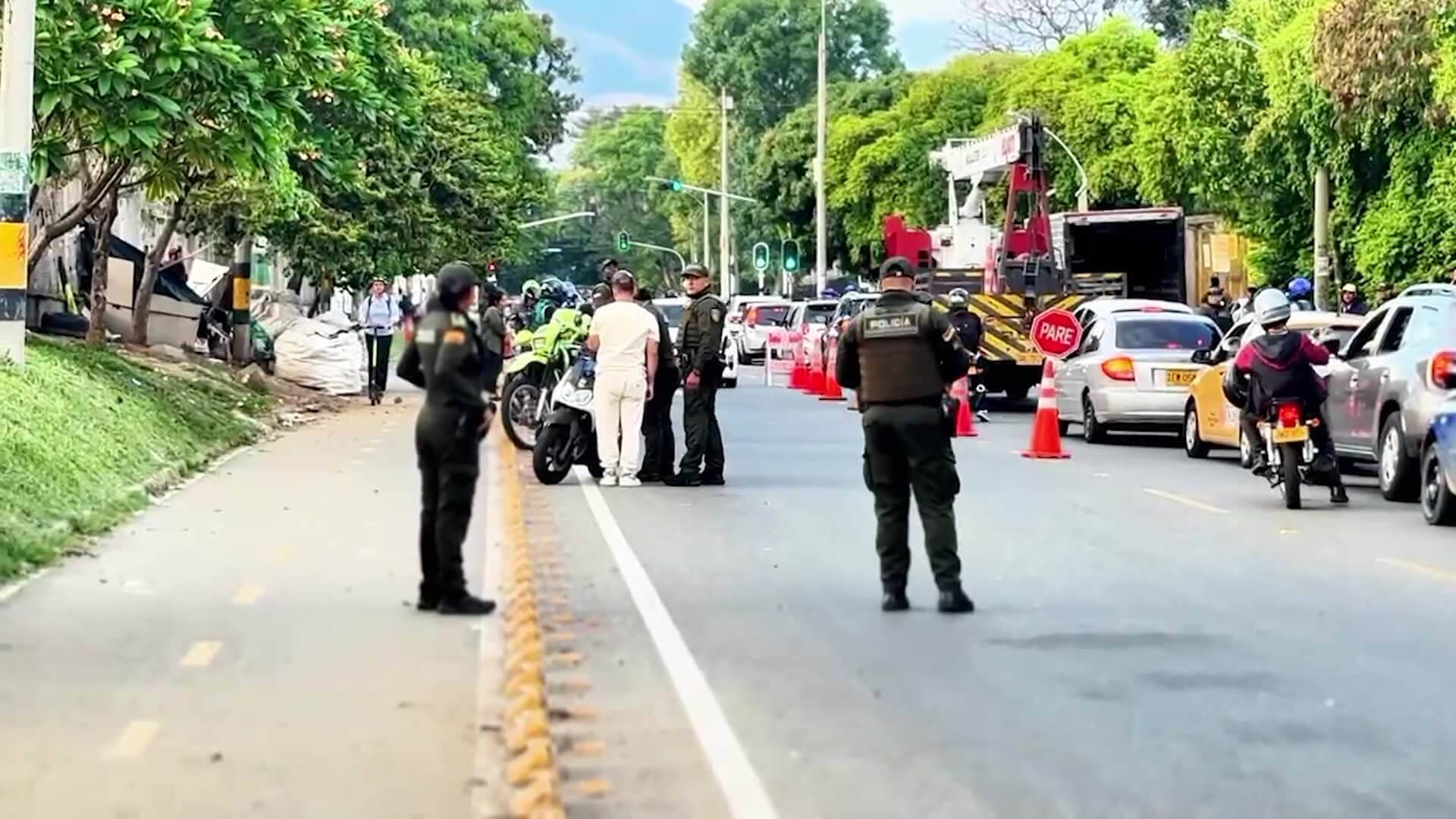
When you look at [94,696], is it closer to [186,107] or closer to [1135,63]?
[186,107]

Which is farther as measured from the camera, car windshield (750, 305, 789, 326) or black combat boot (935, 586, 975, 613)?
car windshield (750, 305, 789, 326)

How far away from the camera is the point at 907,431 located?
11.4 meters

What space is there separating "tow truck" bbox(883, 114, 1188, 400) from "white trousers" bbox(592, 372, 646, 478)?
39.7 ft

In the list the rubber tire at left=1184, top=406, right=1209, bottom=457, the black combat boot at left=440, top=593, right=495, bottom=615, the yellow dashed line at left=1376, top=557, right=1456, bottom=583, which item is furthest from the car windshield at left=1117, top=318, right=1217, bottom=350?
the black combat boot at left=440, top=593, right=495, bottom=615

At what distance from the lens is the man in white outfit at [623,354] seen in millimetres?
18172

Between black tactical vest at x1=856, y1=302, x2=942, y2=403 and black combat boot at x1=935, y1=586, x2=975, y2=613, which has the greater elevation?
black tactical vest at x1=856, y1=302, x2=942, y2=403

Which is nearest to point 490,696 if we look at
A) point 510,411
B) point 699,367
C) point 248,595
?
point 248,595

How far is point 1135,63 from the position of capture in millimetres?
66000

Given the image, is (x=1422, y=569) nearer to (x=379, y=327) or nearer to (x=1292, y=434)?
(x=1292, y=434)

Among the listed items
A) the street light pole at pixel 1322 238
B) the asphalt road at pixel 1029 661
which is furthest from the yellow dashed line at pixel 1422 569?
the street light pole at pixel 1322 238

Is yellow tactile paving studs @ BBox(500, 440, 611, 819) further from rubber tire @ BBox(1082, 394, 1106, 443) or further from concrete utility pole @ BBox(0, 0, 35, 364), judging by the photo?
rubber tire @ BBox(1082, 394, 1106, 443)

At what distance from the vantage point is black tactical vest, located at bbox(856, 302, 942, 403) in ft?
37.7

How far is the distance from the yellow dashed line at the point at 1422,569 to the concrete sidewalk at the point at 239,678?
543cm

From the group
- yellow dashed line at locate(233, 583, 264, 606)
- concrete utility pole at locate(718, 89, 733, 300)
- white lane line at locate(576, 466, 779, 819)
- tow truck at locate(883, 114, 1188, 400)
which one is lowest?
white lane line at locate(576, 466, 779, 819)
